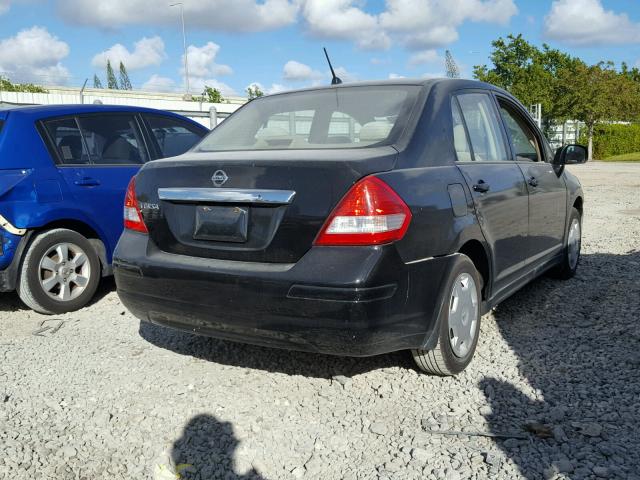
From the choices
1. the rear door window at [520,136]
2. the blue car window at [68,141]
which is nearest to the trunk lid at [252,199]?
the rear door window at [520,136]

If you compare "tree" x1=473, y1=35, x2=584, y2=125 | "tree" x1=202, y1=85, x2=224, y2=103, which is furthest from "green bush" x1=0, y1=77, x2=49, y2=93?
"tree" x1=473, y1=35, x2=584, y2=125

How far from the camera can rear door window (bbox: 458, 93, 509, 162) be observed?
391cm

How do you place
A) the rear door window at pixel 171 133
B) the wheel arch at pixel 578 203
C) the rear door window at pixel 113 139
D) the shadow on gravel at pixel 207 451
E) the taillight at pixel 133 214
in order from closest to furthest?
the shadow on gravel at pixel 207 451
the taillight at pixel 133 214
the rear door window at pixel 113 139
the wheel arch at pixel 578 203
the rear door window at pixel 171 133

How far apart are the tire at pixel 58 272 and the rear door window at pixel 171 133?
4.42ft

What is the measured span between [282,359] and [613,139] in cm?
4563

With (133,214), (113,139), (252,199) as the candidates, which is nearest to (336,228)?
(252,199)

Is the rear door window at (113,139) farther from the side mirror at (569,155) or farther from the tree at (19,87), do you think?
the tree at (19,87)

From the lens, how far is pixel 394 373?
3646mm

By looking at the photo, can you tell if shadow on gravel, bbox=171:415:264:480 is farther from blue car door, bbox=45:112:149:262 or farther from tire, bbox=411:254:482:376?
blue car door, bbox=45:112:149:262

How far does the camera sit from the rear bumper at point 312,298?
2.80 meters

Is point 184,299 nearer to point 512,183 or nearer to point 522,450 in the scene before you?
point 522,450

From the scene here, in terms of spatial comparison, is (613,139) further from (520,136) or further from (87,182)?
(87,182)

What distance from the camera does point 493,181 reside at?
12.7 feet

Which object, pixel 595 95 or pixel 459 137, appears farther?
pixel 595 95
